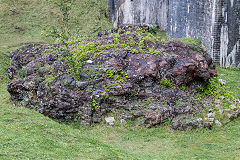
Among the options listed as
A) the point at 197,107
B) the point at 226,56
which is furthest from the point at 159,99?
the point at 226,56

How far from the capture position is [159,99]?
7.57 meters

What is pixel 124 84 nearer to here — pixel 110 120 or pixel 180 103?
pixel 110 120

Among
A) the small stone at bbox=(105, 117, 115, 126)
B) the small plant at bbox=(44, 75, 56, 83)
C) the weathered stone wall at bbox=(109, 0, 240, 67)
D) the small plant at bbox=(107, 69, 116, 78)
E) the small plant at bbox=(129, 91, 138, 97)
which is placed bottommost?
the small stone at bbox=(105, 117, 115, 126)

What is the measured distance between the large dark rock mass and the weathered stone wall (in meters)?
2.45

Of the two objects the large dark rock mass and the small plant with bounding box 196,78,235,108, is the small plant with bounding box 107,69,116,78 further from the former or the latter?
the small plant with bounding box 196,78,235,108

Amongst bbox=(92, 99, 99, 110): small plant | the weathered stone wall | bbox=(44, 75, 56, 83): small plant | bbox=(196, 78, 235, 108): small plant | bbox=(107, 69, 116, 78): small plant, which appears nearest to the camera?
bbox=(92, 99, 99, 110): small plant

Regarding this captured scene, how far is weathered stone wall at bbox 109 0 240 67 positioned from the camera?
35.9 feet

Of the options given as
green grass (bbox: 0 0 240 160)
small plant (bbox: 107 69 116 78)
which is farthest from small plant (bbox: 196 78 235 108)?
small plant (bbox: 107 69 116 78)

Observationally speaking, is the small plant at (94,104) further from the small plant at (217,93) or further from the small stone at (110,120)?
the small plant at (217,93)

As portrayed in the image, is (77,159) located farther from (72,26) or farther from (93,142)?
(72,26)

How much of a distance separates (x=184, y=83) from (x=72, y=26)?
36.9 ft

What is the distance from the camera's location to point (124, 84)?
7.56 metres

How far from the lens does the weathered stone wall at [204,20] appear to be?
35.9ft

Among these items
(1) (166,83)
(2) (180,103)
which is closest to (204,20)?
(1) (166,83)
